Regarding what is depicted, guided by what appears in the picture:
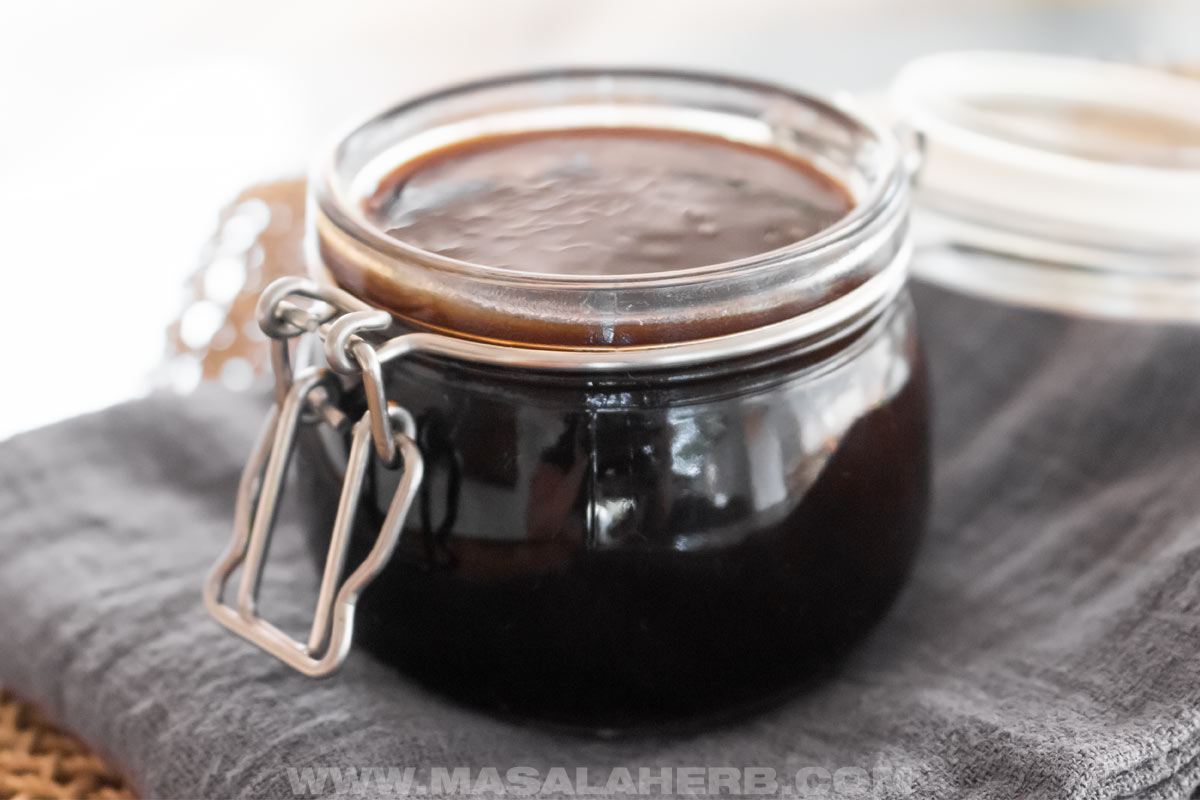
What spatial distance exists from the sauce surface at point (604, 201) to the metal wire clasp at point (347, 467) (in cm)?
6

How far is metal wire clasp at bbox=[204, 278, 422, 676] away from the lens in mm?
430

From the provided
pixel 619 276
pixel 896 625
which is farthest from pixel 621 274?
pixel 896 625

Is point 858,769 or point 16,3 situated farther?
point 16,3

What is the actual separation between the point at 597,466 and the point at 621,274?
0.25ft

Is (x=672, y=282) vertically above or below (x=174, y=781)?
above

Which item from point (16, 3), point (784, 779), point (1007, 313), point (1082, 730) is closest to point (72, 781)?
point (784, 779)

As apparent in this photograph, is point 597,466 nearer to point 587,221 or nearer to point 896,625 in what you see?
point 587,221

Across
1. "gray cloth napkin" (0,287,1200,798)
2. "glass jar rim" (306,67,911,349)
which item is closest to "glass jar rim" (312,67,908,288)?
"glass jar rim" (306,67,911,349)

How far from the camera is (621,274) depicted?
1.50ft

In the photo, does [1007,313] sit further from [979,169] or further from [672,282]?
[672,282]

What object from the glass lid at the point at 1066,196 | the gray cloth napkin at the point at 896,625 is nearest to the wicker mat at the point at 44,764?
the gray cloth napkin at the point at 896,625

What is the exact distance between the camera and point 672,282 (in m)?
0.42

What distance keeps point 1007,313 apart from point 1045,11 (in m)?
Answer: 0.92

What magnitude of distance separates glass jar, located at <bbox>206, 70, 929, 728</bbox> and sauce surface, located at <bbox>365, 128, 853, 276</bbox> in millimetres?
38
